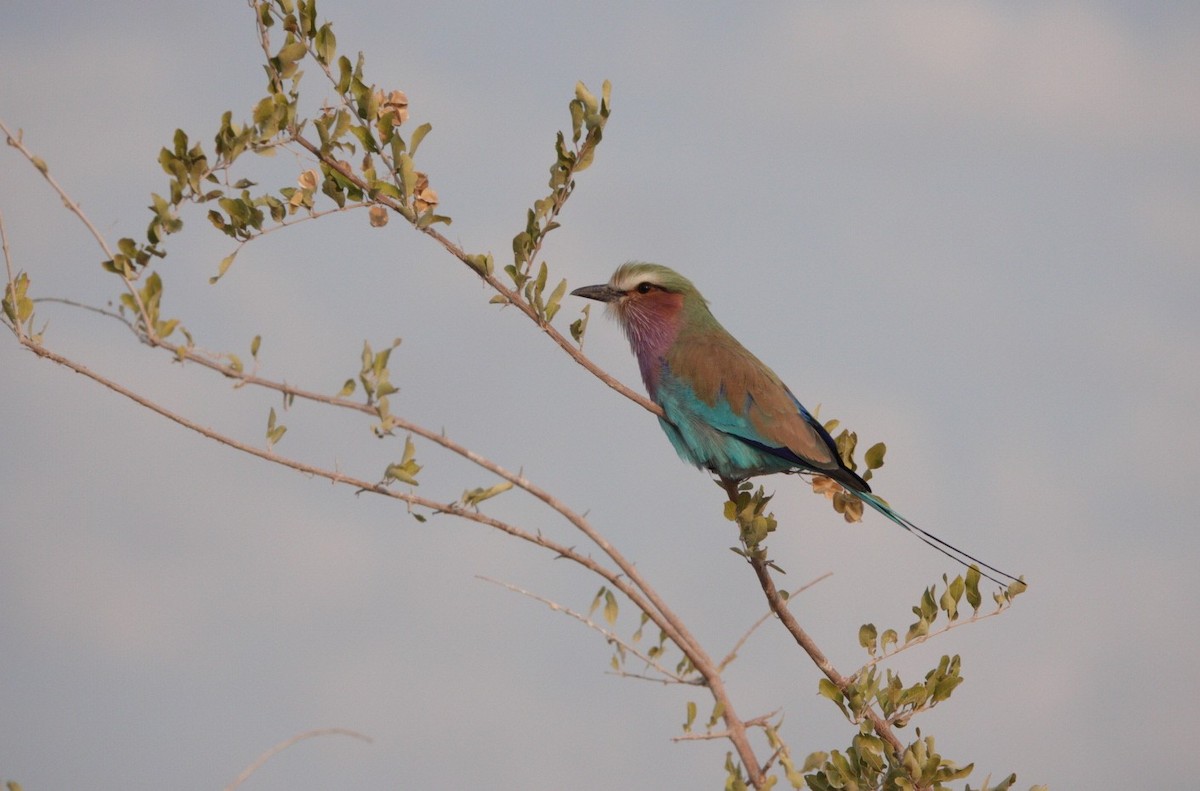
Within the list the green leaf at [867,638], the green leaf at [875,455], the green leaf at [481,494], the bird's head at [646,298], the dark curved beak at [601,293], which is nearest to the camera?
the green leaf at [481,494]

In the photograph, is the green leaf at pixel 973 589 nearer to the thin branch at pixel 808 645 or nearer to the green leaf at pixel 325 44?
the thin branch at pixel 808 645

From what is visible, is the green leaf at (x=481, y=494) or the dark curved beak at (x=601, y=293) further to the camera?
the dark curved beak at (x=601, y=293)

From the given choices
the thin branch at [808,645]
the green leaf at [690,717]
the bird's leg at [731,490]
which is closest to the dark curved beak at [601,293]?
the bird's leg at [731,490]

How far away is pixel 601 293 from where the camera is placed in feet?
22.6

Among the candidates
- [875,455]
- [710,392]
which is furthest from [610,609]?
[710,392]

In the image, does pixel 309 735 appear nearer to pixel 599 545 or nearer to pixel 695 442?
pixel 599 545

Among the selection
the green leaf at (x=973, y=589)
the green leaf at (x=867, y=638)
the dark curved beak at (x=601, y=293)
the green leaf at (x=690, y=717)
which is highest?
the dark curved beak at (x=601, y=293)

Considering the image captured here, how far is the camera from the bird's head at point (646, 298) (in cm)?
666

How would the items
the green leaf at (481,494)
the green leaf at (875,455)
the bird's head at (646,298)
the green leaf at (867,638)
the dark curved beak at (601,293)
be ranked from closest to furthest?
the green leaf at (481,494) < the green leaf at (867,638) < the green leaf at (875,455) < the bird's head at (646,298) < the dark curved beak at (601,293)

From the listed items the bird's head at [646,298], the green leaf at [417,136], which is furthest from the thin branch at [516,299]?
the bird's head at [646,298]

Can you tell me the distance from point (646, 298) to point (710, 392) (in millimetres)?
923

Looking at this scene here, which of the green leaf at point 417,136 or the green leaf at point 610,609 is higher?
the green leaf at point 417,136

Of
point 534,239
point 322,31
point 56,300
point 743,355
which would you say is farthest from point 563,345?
point 743,355

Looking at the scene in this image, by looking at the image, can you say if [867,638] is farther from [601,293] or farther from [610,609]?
[601,293]
